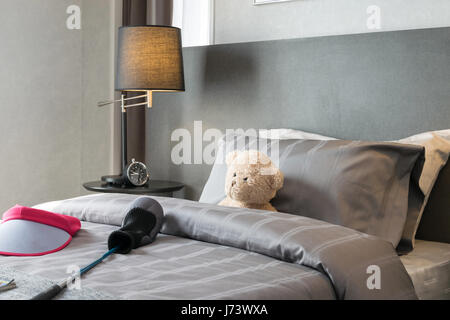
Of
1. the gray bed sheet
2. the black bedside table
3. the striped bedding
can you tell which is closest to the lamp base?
the black bedside table

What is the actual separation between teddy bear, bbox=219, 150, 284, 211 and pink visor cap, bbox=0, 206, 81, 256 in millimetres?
609

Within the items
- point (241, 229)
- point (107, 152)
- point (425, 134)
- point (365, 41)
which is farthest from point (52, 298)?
point (107, 152)

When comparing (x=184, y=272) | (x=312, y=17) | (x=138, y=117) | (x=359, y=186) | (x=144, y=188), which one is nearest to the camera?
(x=184, y=272)

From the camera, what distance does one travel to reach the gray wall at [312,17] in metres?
2.38

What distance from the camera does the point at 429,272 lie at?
6.01ft

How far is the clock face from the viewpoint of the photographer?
2869mm

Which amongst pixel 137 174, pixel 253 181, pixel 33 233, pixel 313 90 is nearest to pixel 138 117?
pixel 137 174

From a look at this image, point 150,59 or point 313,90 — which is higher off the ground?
point 150,59

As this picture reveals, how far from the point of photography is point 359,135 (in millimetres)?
2439

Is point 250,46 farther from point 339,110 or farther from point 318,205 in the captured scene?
point 318,205

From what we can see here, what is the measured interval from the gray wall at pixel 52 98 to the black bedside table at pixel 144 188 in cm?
62

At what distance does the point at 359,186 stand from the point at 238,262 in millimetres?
629

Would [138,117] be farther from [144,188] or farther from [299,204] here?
[299,204]

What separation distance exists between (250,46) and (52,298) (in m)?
1.87
